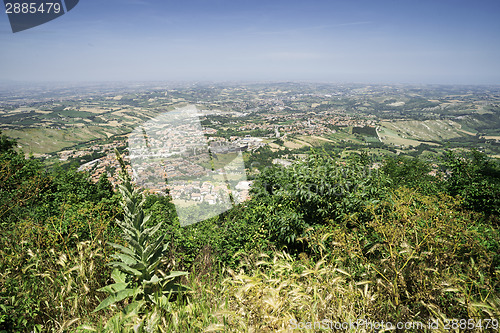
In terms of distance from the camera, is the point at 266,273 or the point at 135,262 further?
the point at 266,273

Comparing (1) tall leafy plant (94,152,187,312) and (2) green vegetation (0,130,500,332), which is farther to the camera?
(1) tall leafy plant (94,152,187,312)

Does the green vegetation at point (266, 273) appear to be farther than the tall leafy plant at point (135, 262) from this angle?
No

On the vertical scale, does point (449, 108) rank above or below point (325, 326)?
below

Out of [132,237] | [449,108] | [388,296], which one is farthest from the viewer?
[449,108]

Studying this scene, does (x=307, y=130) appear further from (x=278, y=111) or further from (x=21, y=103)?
(x=21, y=103)

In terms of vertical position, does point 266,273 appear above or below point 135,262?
below

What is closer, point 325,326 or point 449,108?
point 325,326

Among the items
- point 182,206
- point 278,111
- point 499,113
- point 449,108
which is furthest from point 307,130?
point 449,108

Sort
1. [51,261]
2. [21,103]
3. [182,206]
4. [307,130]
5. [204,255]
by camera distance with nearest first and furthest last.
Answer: [51,261], [204,255], [182,206], [307,130], [21,103]
